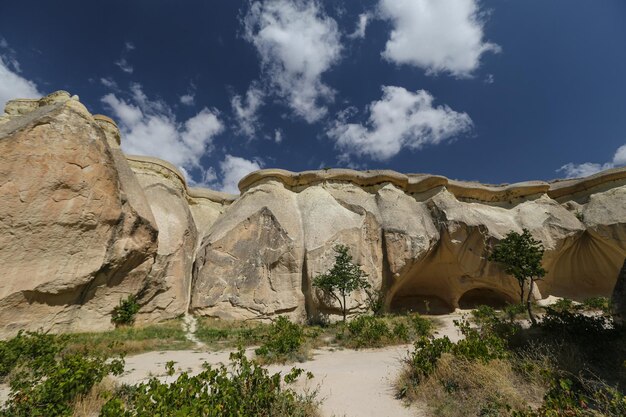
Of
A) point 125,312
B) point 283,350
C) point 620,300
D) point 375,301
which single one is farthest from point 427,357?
point 125,312

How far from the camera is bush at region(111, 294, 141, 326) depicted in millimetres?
12625

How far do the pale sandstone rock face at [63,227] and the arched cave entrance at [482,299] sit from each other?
70.7 feet

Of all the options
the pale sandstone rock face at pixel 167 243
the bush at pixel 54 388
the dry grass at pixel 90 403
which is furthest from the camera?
the pale sandstone rock face at pixel 167 243

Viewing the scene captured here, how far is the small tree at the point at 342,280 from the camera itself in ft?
50.6

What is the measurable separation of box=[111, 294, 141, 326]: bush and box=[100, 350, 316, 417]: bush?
9103 mm

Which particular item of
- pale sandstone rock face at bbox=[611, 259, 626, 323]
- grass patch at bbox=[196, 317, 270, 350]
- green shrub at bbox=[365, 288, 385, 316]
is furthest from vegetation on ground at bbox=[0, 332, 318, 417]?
green shrub at bbox=[365, 288, 385, 316]

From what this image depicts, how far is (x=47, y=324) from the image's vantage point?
10.6 metres

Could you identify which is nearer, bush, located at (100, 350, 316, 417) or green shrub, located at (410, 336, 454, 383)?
bush, located at (100, 350, 316, 417)

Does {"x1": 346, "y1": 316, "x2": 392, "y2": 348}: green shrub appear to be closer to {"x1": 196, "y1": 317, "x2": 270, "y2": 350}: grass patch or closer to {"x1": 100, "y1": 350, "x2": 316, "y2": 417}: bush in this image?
{"x1": 196, "y1": 317, "x2": 270, "y2": 350}: grass patch

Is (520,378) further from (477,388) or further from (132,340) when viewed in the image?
(132,340)

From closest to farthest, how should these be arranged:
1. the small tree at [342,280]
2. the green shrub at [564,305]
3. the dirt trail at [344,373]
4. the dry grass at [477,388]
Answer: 1. the dry grass at [477,388]
2. the dirt trail at [344,373]
3. the green shrub at [564,305]
4. the small tree at [342,280]

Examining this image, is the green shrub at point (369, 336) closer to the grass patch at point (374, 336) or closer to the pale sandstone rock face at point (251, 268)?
the grass patch at point (374, 336)

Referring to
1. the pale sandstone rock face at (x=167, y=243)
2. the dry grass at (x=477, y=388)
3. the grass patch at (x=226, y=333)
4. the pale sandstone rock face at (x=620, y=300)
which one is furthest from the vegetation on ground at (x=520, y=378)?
the pale sandstone rock face at (x=167, y=243)

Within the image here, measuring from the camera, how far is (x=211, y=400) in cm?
377
